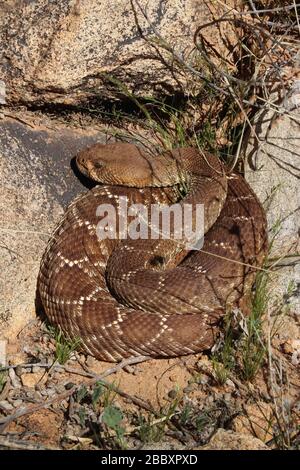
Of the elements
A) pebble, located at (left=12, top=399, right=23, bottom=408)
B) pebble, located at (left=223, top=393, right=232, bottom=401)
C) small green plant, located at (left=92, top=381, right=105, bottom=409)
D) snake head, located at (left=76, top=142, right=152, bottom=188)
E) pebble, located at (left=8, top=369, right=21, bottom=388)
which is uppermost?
Result: snake head, located at (left=76, top=142, right=152, bottom=188)

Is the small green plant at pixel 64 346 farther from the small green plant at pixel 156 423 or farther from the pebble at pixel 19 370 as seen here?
the small green plant at pixel 156 423

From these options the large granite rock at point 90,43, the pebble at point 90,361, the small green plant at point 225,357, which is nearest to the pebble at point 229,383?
the small green plant at point 225,357

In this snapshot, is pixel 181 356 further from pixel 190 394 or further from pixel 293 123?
pixel 293 123

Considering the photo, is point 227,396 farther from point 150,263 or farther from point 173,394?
point 150,263

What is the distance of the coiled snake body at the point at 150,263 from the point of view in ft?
17.4

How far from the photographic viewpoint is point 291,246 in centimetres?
573

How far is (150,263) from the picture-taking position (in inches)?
233

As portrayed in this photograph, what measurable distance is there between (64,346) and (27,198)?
55.6 inches

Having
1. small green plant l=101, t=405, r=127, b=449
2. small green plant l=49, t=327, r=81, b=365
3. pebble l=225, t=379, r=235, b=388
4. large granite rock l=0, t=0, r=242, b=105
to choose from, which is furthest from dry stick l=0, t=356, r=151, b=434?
large granite rock l=0, t=0, r=242, b=105

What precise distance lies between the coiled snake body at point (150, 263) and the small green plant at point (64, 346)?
0.07 meters

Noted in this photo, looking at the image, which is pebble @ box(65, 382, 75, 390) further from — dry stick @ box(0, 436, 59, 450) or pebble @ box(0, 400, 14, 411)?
dry stick @ box(0, 436, 59, 450)

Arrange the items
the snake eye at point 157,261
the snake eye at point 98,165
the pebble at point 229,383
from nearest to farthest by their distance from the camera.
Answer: the pebble at point 229,383
the snake eye at point 157,261
the snake eye at point 98,165

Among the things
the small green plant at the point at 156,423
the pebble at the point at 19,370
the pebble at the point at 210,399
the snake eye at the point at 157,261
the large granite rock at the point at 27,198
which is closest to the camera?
the small green plant at the point at 156,423

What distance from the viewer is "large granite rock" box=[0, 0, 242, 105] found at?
227 inches
